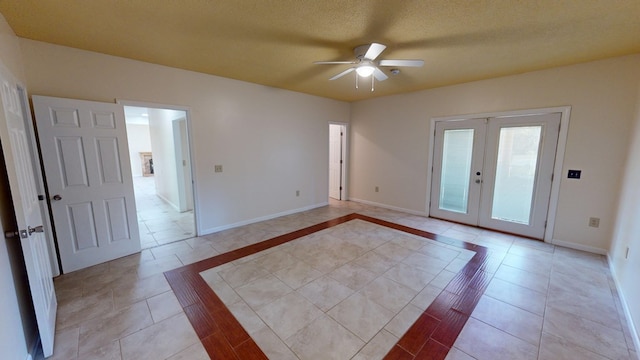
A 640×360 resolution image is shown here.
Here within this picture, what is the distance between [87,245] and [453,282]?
4299 millimetres

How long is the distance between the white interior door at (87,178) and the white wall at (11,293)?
2.50ft

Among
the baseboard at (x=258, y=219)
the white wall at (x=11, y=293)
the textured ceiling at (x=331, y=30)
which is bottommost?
the baseboard at (x=258, y=219)

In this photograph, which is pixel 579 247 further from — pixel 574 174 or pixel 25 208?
pixel 25 208

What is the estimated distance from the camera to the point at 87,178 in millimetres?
2820

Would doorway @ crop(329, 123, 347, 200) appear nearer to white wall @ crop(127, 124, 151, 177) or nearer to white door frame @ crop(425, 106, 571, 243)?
white door frame @ crop(425, 106, 571, 243)

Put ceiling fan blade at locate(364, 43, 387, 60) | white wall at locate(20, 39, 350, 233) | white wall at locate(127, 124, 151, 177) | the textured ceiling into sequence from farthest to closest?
white wall at locate(127, 124, 151, 177) < white wall at locate(20, 39, 350, 233) < ceiling fan blade at locate(364, 43, 387, 60) < the textured ceiling

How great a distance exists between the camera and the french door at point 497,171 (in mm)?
3621

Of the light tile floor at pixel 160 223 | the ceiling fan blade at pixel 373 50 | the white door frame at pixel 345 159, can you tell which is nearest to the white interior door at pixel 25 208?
the light tile floor at pixel 160 223

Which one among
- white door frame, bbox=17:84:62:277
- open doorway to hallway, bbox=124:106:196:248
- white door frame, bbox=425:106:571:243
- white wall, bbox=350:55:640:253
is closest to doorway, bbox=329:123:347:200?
white wall, bbox=350:55:640:253

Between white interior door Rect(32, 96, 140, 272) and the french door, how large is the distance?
511cm

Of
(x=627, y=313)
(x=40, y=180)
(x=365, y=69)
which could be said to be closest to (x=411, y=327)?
(x=627, y=313)

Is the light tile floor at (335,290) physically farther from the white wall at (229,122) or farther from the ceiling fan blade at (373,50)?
the ceiling fan blade at (373,50)

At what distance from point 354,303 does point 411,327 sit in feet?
1.70

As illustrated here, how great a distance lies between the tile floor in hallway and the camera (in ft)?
5.85
